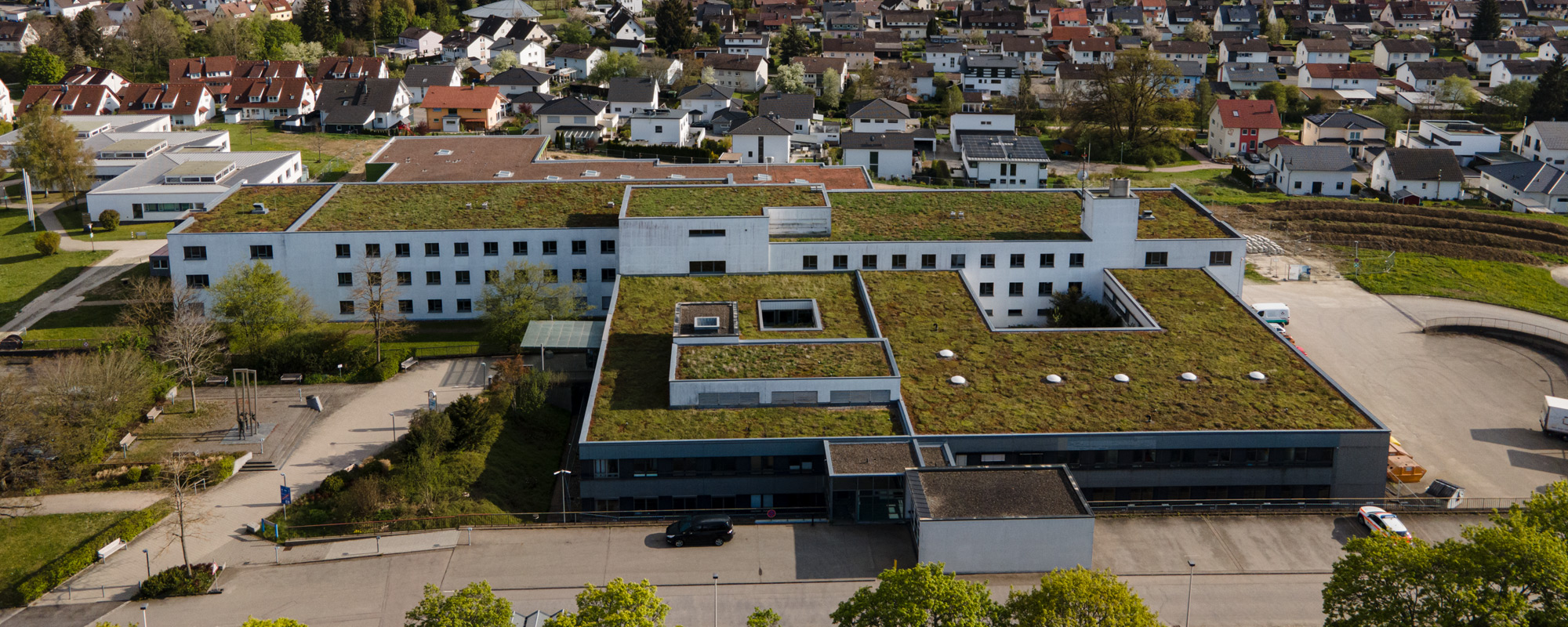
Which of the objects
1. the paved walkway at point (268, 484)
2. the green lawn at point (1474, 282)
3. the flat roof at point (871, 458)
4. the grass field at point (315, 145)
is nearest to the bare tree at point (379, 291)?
the paved walkway at point (268, 484)

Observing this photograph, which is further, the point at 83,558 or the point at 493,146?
the point at 493,146

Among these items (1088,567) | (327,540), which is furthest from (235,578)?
(1088,567)

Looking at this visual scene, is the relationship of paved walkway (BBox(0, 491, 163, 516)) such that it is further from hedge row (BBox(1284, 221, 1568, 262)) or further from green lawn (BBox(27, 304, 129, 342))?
hedge row (BBox(1284, 221, 1568, 262))

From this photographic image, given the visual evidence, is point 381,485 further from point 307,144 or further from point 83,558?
point 307,144

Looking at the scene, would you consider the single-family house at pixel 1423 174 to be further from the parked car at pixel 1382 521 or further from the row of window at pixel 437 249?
the row of window at pixel 437 249

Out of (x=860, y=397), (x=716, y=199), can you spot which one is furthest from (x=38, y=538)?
(x=716, y=199)

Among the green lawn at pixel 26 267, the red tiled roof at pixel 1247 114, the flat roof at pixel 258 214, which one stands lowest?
the green lawn at pixel 26 267

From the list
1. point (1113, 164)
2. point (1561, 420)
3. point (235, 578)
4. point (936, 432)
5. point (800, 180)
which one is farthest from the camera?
point (1113, 164)
